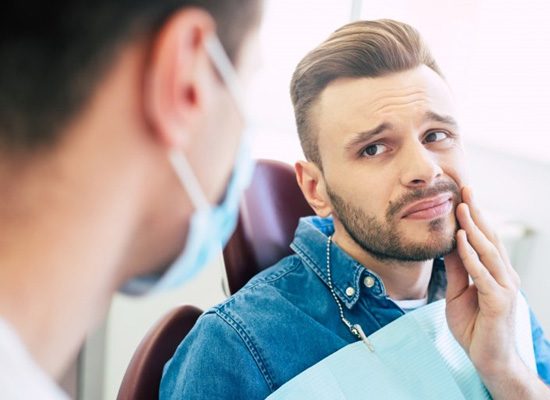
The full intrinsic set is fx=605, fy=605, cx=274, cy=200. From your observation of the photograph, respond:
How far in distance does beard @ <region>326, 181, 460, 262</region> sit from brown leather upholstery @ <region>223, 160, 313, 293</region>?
22 centimetres

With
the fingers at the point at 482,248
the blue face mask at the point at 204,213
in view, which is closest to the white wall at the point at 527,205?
the fingers at the point at 482,248

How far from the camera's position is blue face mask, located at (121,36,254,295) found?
1.53ft

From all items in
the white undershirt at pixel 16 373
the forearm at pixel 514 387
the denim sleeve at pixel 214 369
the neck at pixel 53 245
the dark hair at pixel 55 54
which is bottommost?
the forearm at pixel 514 387

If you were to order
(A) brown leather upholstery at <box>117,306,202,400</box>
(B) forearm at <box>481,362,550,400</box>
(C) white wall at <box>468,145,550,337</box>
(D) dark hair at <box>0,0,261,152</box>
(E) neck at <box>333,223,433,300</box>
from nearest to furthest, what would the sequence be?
(D) dark hair at <box>0,0,261,152</box> → (A) brown leather upholstery at <box>117,306,202,400</box> → (B) forearm at <box>481,362,550,400</box> → (E) neck at <box>333,223,433,300</box> → (C) white wall at <box>468,145,550,337</box>

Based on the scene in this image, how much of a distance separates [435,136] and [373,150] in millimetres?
129

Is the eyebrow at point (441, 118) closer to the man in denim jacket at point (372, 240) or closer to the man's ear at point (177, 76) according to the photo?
the man in denim jacket at point (372, 240)

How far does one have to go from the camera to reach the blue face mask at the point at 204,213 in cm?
47

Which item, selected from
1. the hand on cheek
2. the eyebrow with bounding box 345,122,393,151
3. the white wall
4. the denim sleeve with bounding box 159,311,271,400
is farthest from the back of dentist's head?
the white wall

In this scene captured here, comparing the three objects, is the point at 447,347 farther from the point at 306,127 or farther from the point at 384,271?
the point at 306,127

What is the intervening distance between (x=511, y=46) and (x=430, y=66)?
33.1 inches

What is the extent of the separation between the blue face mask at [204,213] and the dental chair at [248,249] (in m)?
0.46

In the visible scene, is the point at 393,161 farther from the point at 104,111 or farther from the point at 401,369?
the point at 104,111

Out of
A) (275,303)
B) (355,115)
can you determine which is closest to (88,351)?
(275,303)

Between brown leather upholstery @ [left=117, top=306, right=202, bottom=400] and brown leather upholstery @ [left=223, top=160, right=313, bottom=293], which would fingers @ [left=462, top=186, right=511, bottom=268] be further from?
brown leather upholstery @ [left=117, top=306, right=202, bottom=400]
